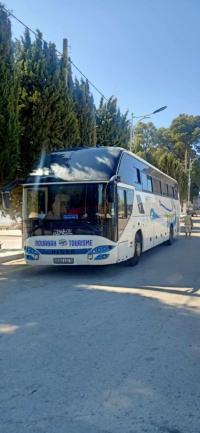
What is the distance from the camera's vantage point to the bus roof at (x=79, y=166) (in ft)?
35.1

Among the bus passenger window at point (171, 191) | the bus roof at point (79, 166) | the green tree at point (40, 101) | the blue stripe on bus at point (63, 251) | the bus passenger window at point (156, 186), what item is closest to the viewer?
the blue stripe on bus at point (63, 251)

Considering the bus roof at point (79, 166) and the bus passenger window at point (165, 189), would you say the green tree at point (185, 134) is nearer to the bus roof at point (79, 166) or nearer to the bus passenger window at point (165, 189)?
the bus passenger window at point (165, 189)

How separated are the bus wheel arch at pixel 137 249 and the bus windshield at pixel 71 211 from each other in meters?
2.35

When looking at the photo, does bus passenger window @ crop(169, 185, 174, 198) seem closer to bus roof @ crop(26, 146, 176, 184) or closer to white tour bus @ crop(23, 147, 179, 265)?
white tour bus @ crop(23, 147, 179, 265)

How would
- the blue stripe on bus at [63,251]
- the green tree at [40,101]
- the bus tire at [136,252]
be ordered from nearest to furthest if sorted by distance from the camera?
1. the blue stripe on bus at [63,251]
2. the bus tire at [136,252]
3. the green tree at [40,101]

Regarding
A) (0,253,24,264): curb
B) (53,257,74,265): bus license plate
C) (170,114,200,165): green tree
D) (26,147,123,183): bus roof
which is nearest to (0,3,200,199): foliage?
(26,147,123,183): bus roof

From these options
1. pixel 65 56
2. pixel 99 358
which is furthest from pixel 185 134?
pixel 99 358

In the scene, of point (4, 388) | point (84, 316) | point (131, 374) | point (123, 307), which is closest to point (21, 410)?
point (4, 388)

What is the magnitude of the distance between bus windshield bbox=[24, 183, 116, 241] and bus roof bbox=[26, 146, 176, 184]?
22cm

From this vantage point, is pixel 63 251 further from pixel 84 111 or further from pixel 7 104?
pixel 84 111

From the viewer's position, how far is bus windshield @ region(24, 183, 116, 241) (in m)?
10.4

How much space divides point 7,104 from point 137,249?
569 cm

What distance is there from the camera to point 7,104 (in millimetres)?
12570

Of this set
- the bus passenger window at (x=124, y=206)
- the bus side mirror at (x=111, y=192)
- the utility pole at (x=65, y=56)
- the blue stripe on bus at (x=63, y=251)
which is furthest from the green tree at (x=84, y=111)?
the blue stripe on bus at (x=63, y=251)
